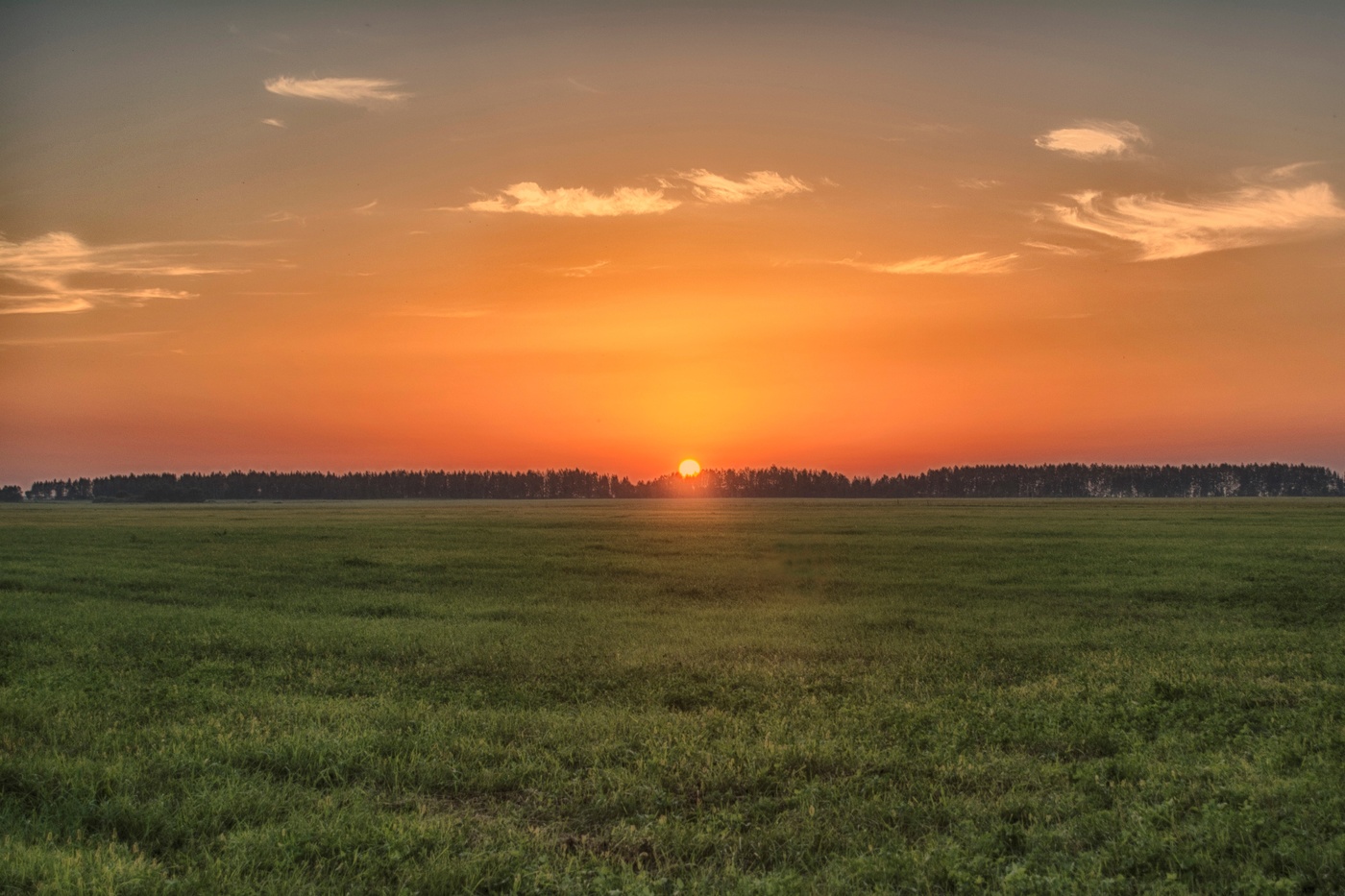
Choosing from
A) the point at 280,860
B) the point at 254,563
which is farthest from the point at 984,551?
the point at 280,860

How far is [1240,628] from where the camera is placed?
22.4 metres

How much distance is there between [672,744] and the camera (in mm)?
11875

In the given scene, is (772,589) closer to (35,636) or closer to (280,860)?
(35,636)

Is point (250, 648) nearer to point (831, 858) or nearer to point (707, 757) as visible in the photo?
point (707, 757)

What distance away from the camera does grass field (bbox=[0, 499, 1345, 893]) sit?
27.3ft

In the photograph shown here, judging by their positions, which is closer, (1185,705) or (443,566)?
(1185,705)

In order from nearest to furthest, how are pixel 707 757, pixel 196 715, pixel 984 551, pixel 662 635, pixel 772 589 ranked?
1. pixel 707 757
2. pixel 196 715
3. pixel 662 635
4. pixel 772 589
5. pixel 984 551

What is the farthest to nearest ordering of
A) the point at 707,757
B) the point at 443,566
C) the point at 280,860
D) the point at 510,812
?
the point at 443,566, the point at 707,757, the point at 510,812, the point at 280,860

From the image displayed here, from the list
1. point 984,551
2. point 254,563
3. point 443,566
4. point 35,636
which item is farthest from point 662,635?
point 984,551

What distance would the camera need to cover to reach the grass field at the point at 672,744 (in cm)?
831

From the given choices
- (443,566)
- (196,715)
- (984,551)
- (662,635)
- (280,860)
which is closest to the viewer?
(280,860)

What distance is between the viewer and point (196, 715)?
13336 mm

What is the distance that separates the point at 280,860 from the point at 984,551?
43.0m

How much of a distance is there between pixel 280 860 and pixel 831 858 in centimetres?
528
